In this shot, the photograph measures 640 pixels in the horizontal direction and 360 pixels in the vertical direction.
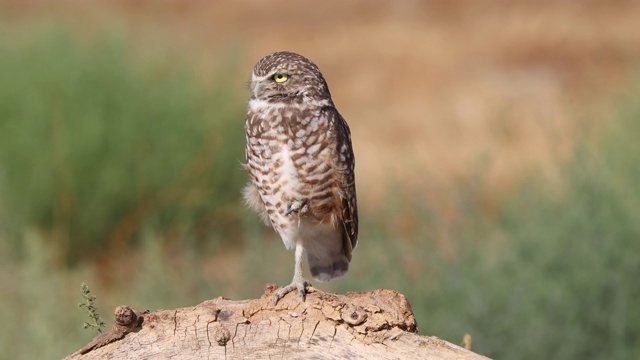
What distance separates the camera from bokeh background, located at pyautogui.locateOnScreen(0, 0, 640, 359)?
744 cm

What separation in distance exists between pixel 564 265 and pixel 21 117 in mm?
5986

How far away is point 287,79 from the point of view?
16.0ft

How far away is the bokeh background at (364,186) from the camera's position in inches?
293

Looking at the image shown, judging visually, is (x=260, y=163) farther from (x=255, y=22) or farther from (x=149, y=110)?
(x=255, y=22)

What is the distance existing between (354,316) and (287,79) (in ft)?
4.49

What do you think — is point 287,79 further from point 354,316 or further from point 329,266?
point 354,316

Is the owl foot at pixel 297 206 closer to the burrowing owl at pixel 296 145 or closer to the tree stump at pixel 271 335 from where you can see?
the burrowing owl at pixel 296 145

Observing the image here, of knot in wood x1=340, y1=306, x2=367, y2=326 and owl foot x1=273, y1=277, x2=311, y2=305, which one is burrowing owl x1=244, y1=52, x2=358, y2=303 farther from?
knot in wood x1=340, y1=306, x2=367, y2=326

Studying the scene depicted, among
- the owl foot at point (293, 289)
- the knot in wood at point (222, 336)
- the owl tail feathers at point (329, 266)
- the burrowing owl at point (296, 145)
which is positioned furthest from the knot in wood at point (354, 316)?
the owl tail feathers at point (329, 266)

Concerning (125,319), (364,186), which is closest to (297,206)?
(125,319)

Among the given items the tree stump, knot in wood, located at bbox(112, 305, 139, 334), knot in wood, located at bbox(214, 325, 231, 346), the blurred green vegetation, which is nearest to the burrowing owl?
the tree stump

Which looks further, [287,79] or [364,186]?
[364,186]

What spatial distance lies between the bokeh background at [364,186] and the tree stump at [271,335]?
2.66 meters

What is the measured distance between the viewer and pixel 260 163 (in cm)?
501
